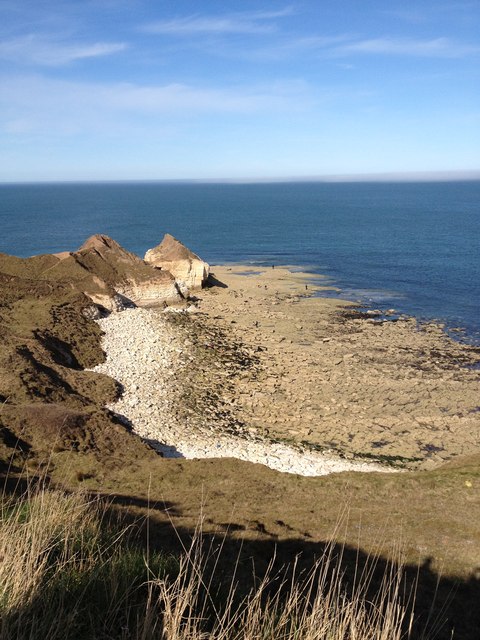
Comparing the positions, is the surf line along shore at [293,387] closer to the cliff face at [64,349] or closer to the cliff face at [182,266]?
the cliff face at [64,349]

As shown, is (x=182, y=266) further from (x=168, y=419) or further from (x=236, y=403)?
(x=168, y=419)

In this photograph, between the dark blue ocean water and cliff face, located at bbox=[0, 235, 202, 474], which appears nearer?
cliff face, located at bbox=[0, 235, 202, 474]

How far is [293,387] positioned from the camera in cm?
3139

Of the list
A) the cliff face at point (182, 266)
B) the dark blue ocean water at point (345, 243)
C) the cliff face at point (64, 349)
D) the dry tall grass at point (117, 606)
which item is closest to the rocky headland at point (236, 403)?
the cliff face at point (64, 349)

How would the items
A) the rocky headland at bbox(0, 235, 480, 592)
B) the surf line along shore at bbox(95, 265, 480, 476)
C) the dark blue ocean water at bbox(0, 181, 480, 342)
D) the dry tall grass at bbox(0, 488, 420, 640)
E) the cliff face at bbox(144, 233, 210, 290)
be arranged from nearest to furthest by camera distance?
the dry tall grass at bbox(0, 488, 420, 640)
the rocky headland at bbox(0, 235, 480, 592)
the surf line along shore at bbox(95, 265, 480, 476)
the cliff face at bbox(144, 233, 210, 290)
the dark blue ocean water at bbox(0, 181, 480, 342)

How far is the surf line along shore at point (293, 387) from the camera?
24.5m

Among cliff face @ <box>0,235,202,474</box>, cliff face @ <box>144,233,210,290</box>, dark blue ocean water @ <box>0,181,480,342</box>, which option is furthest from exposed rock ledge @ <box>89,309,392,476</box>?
dark blue ocean water @ <box>0,181,480,342</box>

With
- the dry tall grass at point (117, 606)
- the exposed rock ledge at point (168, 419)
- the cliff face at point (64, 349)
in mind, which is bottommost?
the exposed rock ledge at point (168, 419)

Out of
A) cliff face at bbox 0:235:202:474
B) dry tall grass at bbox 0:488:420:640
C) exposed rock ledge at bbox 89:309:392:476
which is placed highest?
dry tall grass at bbox 0:488:420:640

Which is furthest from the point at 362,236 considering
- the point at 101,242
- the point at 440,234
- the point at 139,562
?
the point at 139,562

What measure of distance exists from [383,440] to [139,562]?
20.7 metres

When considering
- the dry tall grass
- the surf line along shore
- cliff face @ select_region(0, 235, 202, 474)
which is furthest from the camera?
the surf line along shore

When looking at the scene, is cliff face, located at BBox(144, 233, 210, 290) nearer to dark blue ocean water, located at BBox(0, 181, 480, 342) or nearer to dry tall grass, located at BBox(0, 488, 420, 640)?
dark blue ocean water, located at BBox(0, 181, 480, 342)

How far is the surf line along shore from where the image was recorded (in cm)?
2452
